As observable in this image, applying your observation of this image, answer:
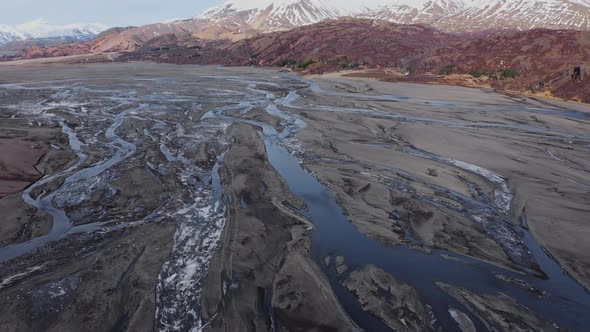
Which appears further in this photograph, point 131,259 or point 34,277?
point 131,259

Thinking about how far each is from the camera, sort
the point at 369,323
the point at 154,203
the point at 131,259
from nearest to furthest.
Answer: the point at 369,323, the point at 131,259, the point at 154,203

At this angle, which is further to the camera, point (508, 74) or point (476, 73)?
point (476, 73)

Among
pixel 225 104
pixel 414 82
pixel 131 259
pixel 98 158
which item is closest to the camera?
pixel 131 259

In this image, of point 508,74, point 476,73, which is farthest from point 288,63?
point 508,74

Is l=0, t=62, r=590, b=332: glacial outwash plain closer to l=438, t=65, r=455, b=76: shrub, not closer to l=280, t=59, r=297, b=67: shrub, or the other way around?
l=438, t=65, r=455, b=76: shrub

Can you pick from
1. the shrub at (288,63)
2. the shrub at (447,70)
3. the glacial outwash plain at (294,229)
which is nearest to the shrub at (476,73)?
the shrub at (447,70)

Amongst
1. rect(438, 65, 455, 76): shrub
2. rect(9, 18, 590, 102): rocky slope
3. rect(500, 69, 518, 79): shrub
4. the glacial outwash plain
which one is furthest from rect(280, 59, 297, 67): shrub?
the glacial outwash plain

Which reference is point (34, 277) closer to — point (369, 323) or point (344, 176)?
point (369, 323)

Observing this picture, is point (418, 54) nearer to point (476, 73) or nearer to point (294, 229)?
point (476, 73)

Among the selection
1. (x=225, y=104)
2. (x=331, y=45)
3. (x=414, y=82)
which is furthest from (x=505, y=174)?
(x=331, y=45)
